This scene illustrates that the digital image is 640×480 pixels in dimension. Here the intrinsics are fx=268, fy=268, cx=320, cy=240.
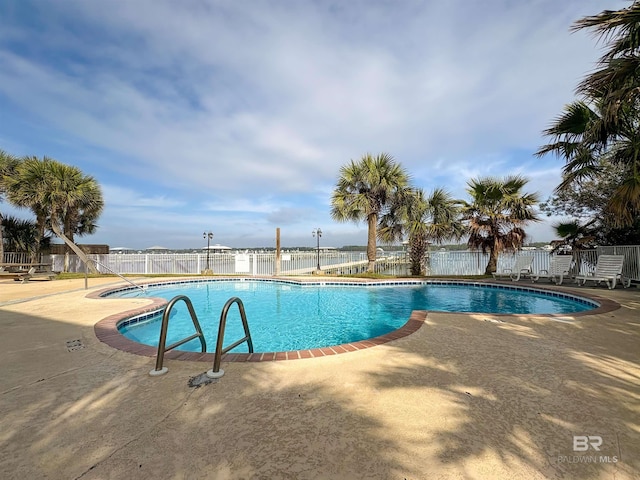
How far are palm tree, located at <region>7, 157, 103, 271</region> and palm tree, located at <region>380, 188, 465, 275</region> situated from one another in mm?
15173

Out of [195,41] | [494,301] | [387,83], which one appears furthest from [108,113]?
[494,301]

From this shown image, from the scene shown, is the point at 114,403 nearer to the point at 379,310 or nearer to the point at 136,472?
the point at 136,472

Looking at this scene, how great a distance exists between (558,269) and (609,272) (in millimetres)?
1495

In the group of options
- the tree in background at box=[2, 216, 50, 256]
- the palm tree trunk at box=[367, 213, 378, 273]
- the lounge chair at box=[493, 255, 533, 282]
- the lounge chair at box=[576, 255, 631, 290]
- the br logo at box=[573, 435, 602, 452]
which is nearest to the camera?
the br logo at box=[573, 435, 602, 452]

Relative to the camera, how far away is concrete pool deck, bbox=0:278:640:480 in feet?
5.12

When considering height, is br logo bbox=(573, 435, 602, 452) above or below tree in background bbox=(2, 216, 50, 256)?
below

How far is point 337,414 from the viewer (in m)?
2.08

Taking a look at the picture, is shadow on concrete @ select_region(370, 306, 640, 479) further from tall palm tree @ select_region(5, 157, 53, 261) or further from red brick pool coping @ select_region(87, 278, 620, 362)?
tall palm tree @ select_region(5, 157, 53, 261)

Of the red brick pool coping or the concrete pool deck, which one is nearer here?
the concrete pool deck

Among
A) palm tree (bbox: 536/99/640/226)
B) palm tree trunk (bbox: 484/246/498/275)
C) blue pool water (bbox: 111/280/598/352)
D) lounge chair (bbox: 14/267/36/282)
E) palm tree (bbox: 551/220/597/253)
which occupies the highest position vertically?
palm tree (bbox: 536/99/640/226)

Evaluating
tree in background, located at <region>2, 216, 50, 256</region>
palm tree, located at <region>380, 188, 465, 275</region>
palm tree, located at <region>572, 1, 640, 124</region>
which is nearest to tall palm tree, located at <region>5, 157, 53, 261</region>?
tree in background, located at <region>2, 216, 50, 256</region>

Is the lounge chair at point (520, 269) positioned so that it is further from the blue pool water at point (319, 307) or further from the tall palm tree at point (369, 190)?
the tall palm tree at point (369, 190)

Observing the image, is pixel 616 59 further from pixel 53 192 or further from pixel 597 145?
pixel 53 192

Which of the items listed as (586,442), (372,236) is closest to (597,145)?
(586,442)
